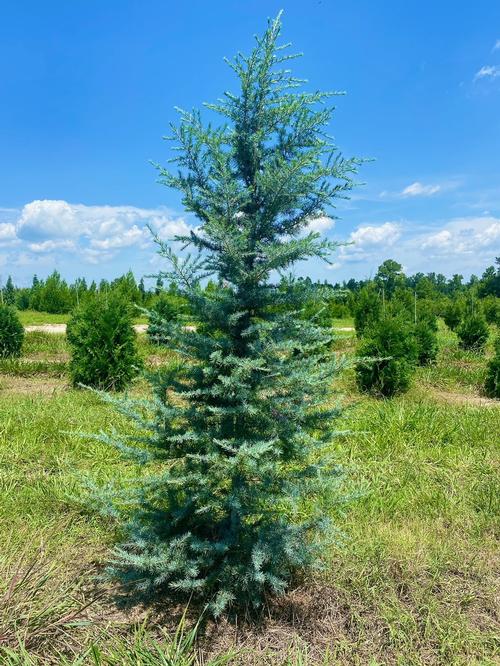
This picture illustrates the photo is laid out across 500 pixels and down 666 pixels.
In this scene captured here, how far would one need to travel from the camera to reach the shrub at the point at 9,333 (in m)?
12.7

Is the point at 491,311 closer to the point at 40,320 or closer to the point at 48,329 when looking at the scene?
the point at 48,329

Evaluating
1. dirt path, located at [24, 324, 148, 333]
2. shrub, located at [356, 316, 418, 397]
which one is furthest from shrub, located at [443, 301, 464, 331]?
shrub, located at [356, 316, 418, 397]

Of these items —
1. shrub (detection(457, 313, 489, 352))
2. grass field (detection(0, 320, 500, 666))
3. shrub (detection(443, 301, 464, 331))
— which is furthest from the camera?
shrub (detection(443, 301, 464, 331))

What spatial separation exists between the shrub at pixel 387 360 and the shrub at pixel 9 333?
8.51 m

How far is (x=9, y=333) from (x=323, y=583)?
11827 millimetres

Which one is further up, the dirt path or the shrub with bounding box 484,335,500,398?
the dirt path

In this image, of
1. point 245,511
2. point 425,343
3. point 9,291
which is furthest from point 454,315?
point 9,291

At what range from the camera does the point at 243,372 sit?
8.20 feet

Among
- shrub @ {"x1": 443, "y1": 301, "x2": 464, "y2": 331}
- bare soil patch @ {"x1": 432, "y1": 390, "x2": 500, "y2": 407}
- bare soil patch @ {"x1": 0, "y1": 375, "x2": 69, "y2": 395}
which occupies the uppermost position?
shrub @ {"x1": 443, "y1": 301, "x2": 464, "y2": 331}

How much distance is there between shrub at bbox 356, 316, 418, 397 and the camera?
26.8ft

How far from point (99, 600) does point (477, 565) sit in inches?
85.9

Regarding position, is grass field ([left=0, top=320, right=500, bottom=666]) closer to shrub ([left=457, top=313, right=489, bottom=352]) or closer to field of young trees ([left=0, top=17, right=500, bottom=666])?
field of young trees ([left=0, top=17, right=500, bottom=666])

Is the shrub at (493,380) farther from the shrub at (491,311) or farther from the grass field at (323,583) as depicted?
the shrub at (491,311)

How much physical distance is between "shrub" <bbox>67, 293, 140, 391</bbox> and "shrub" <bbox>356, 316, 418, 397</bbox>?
3.71m
